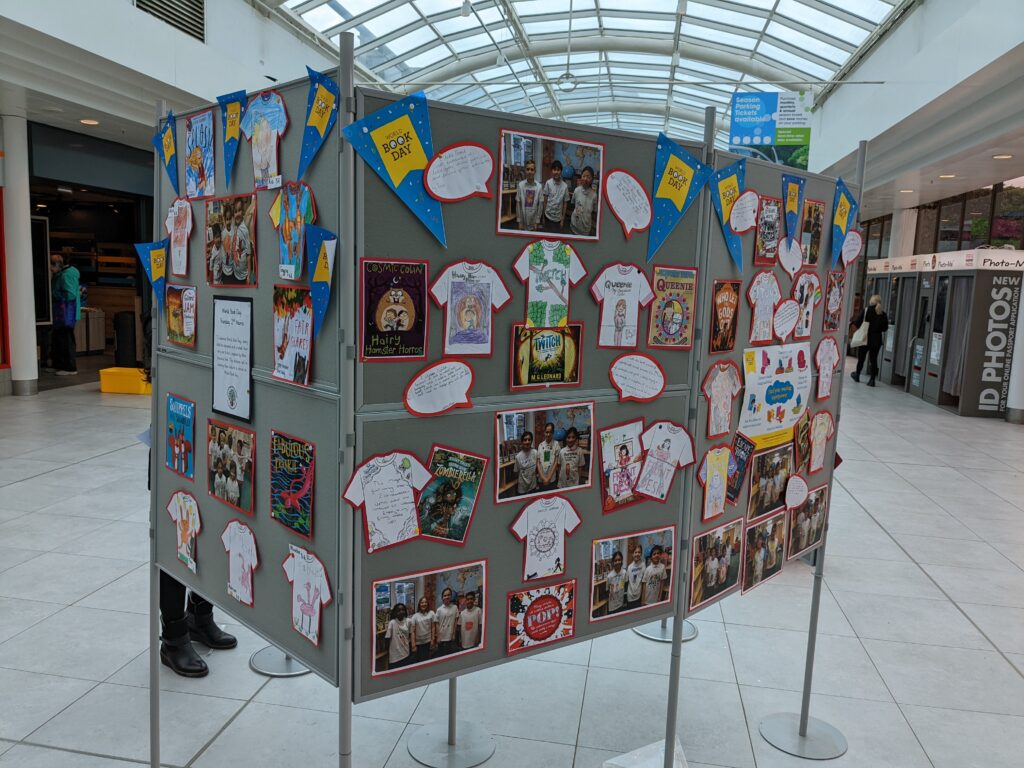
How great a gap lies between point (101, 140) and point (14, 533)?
28.8 ft

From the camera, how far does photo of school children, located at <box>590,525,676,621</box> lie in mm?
2273

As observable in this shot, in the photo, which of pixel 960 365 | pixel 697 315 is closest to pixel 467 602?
pixel 697 315

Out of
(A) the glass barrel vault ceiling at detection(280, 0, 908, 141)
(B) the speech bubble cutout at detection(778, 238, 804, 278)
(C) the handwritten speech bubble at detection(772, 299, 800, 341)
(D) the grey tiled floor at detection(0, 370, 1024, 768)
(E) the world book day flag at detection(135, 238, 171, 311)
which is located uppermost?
(A) the glass barrel vault ceiling at detection(280, 0, 908, 141)

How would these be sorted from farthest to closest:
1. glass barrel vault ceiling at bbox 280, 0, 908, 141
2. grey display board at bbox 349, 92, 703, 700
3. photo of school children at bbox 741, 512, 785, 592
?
glass barrel vault ceiling at bbox 280, 0, 908, 141 → photo of school children at bbox 741, 512, 785, 592 → grey display board at bbox 349, 92, 703, 700

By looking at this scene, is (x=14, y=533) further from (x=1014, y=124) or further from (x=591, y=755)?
(x=1014, y=124)

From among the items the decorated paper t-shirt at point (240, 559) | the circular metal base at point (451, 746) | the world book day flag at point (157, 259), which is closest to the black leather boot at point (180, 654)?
the circular metal base at point (451, 746)

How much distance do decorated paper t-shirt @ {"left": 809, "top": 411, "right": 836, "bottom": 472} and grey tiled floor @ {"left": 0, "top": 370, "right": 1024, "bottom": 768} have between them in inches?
45.9

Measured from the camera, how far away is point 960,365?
11.7 m

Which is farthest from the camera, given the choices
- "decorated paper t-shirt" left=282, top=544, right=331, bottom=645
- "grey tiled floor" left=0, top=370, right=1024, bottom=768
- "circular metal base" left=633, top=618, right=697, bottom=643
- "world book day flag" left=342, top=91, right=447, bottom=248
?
"circular metal base" left=633, top=618, right=697, bottom=643

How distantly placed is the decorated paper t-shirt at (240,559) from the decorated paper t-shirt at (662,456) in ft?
3.75

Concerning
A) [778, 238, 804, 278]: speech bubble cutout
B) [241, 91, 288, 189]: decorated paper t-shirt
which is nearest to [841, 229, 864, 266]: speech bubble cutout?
[778, 238, 804, 278]: speech bubble cutout

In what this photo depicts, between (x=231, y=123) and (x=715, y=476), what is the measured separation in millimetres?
1823

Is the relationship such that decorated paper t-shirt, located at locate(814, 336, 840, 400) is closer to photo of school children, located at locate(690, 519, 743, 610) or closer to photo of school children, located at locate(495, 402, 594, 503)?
photo of school children, located at locate(690, 519, 743, 610)

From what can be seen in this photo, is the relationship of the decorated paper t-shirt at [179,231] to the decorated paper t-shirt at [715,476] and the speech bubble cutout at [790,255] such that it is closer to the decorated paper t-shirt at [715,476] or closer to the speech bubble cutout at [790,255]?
the decorated paper t-shirt at [715,476]
